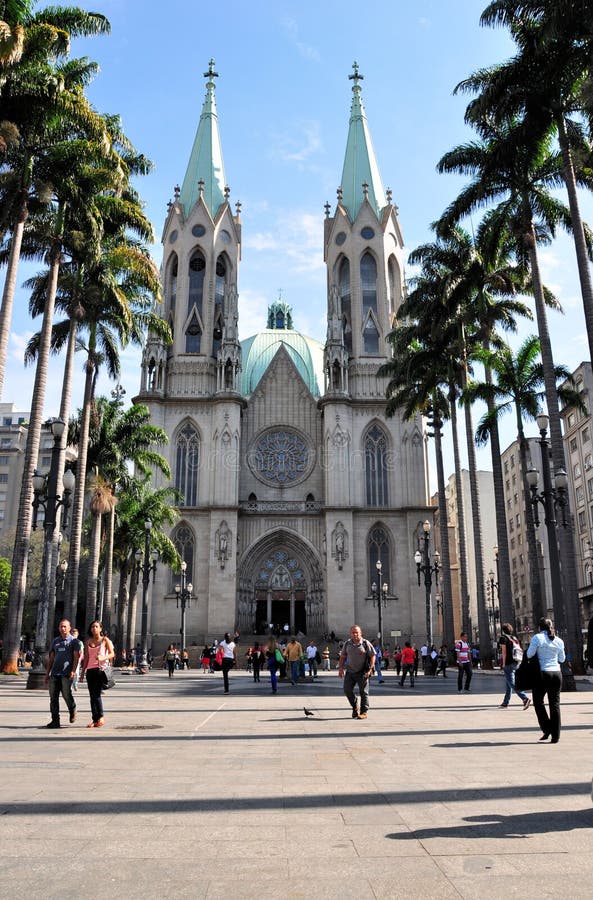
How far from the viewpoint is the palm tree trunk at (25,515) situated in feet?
68.1

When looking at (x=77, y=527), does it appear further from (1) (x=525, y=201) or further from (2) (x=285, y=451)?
(2) (x=285, y=451)

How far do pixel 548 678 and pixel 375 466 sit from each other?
39.4 metres

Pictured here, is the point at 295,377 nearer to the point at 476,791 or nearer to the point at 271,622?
the point at 271,622

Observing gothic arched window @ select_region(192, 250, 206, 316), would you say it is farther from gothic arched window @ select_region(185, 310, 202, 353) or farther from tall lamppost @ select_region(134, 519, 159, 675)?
tall lamppost @ select_region(134, 519, 159, 675)

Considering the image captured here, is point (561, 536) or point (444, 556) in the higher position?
point (444, 556)

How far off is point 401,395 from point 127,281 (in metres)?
14.9

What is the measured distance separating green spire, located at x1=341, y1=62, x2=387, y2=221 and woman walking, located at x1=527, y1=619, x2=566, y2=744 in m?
49.4

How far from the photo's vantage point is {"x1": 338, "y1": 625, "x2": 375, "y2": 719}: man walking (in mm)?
12047

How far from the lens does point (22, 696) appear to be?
16.6 meters

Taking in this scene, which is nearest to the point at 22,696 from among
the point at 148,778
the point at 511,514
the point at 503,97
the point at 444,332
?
the point at 148,778

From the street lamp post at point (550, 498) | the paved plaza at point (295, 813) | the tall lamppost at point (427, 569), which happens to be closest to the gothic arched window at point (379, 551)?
the tall lamppost at point (427, 569)

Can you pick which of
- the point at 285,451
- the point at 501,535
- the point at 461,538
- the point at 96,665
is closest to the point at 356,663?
the point at 96,665

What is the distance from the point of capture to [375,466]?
48250 mm

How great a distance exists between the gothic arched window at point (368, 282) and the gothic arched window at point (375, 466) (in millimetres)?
9301
